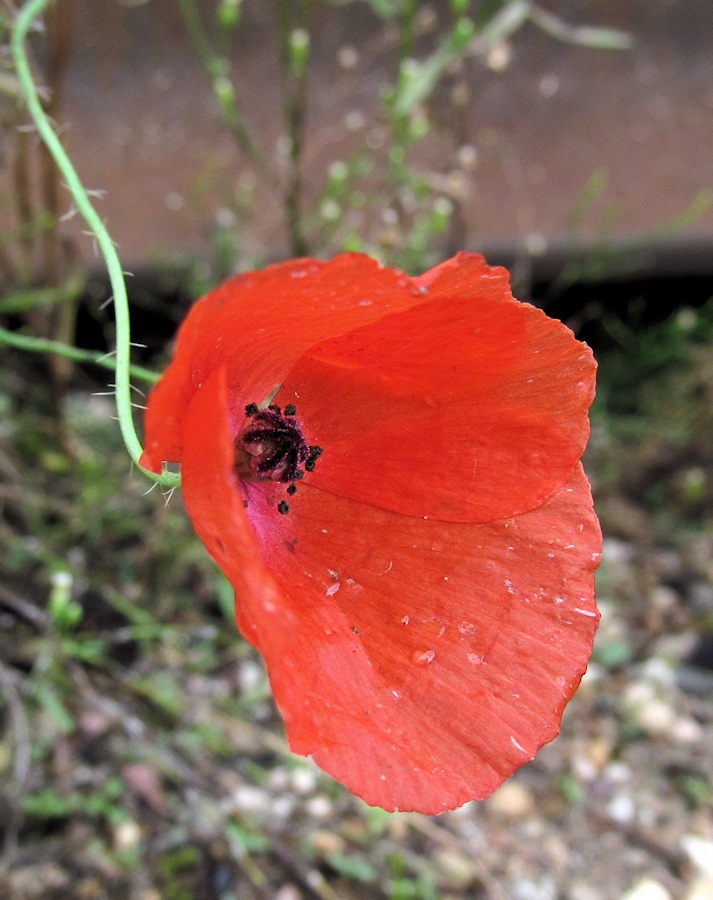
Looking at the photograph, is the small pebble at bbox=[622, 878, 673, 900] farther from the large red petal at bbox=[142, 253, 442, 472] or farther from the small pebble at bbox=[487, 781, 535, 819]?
the large red petal at bbox=[142, 253, 442, 472]

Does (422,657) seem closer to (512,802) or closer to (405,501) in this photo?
(405,501)

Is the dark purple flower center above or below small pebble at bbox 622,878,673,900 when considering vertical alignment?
above

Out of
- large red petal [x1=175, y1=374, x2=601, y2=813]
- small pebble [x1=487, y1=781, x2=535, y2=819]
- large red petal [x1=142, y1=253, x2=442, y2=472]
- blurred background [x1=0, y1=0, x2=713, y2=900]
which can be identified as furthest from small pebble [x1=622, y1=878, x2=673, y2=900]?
large red petal [x1=142, y1=253, x2=442, y2=472]

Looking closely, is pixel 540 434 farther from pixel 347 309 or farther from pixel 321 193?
pixel 321 193

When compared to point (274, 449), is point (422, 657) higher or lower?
lower

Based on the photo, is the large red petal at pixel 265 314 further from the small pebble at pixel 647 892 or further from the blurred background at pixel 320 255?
the small pebble at pixel 647 892

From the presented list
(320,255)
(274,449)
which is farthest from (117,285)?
A: (320,255)

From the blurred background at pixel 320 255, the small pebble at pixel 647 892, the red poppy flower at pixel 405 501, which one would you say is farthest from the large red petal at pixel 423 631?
the small pebble at pixel 647 892
